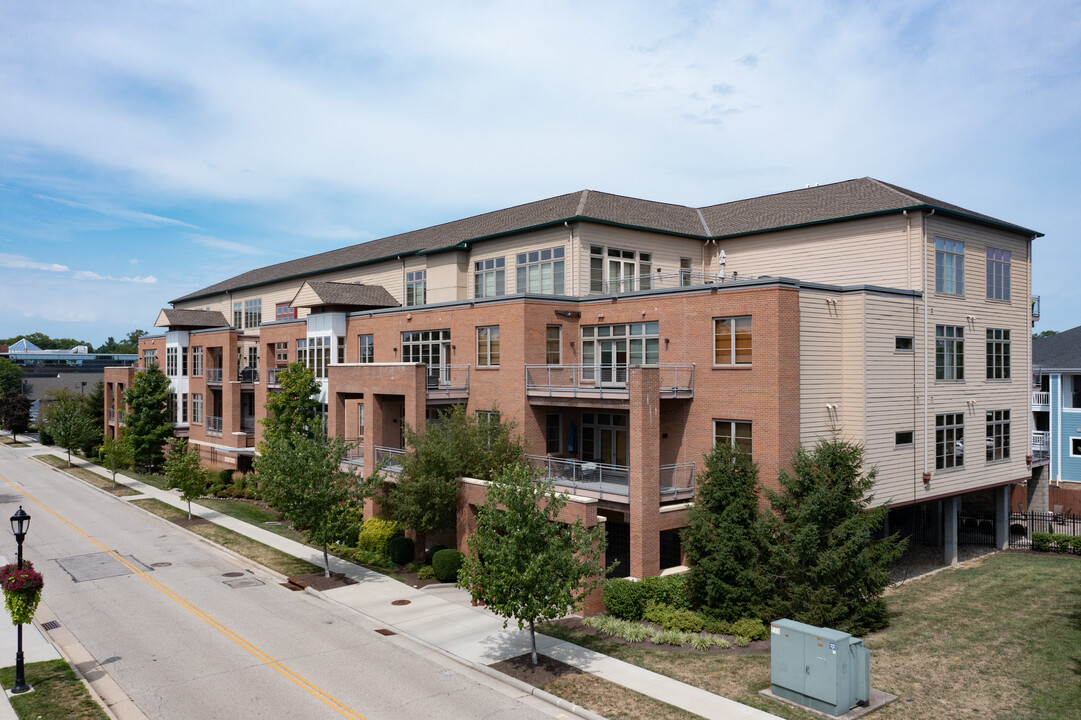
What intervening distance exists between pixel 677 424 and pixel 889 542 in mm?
7757

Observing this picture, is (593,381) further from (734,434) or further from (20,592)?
(20,592)

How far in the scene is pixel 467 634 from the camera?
2080cm

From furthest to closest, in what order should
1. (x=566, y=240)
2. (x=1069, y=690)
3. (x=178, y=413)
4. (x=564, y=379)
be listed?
(x=178, y=413), (x=566, y=240), (x=564, y=379), (x=1069, y=690)

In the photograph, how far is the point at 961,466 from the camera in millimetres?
30000

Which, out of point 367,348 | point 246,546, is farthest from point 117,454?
point 246,546

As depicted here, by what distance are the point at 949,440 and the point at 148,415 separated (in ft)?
162

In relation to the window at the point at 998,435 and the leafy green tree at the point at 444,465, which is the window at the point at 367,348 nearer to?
the leafy green tree at the point at 444,465

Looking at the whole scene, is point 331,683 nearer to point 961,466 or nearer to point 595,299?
point 595,299

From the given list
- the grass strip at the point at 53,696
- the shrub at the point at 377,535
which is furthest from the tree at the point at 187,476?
the grass strip at the point at 53,696

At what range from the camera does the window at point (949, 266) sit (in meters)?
29.0

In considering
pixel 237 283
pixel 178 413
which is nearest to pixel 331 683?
pixel 178 413

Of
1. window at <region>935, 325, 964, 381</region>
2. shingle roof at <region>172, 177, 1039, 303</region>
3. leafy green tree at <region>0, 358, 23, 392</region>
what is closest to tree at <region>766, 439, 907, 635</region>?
window at <region>935, 325, 964, 381</region>

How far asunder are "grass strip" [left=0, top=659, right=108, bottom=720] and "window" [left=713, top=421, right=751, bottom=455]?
18.9m

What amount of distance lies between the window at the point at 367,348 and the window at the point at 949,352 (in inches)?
1037
